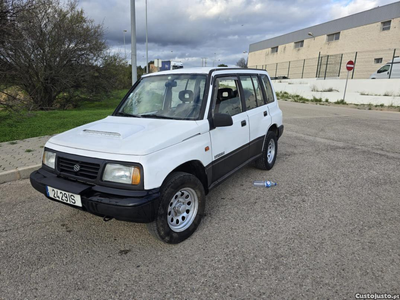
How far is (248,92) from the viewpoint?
4.44m

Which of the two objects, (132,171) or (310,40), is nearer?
(132,171)

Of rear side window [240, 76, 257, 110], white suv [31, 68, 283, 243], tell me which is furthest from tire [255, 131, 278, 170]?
rear side window [240, 76, 257, 110]

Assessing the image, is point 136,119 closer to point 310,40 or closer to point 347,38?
point 347,38

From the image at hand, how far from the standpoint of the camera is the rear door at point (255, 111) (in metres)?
4.36

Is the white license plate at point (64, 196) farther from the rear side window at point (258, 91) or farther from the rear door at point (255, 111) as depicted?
the rear side window at point (258, 91)

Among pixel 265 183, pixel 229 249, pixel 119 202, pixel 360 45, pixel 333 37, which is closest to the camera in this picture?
pixel 119 202

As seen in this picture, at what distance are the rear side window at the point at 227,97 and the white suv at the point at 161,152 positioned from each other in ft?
0.05

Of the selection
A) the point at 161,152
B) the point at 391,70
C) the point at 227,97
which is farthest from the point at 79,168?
the point at 391,70

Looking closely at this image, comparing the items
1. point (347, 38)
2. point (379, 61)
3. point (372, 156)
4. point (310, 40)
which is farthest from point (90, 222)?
point (310, 40)

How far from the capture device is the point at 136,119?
353 centimetres

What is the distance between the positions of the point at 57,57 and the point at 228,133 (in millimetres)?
15222

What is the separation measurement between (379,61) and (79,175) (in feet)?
108

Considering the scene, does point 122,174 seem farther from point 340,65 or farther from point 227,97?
point 340,65

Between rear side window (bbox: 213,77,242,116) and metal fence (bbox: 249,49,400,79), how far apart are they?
1006 inches
